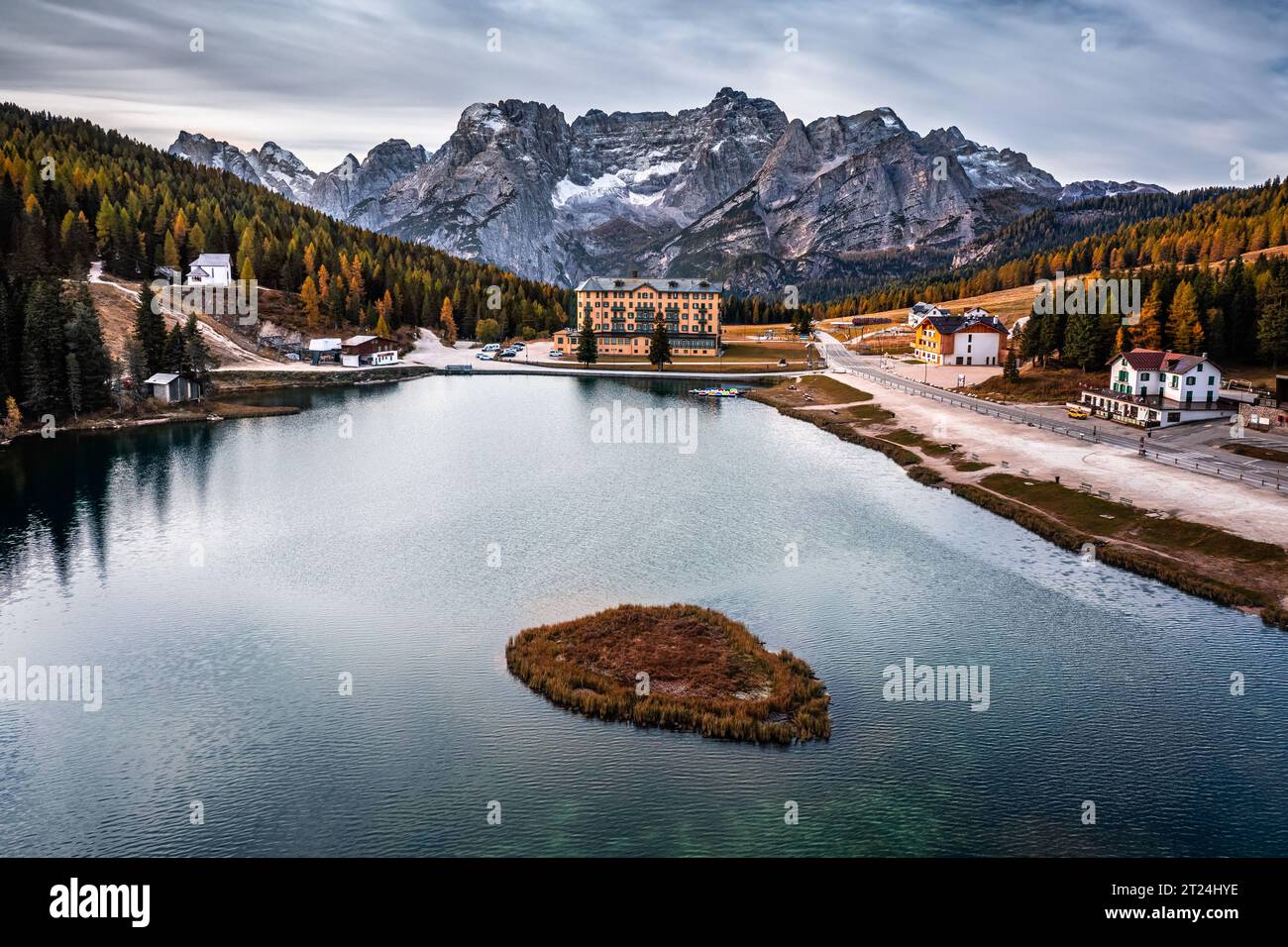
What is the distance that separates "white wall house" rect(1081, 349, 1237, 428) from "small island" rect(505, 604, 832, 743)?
223ft

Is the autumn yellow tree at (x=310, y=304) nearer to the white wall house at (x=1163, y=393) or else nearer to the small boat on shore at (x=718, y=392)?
the small boat on shore at (x=718, y=392)

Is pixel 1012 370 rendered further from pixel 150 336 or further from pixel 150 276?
pixel 150 276

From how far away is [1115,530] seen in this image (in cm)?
6038

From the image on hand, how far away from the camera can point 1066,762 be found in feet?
108

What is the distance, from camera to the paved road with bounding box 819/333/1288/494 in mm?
69812

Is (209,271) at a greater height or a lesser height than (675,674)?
greater

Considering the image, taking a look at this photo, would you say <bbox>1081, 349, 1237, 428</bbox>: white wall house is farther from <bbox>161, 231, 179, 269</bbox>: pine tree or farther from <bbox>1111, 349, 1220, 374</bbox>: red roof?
<bbox>161, 231, 179, 269</bbox>: pine tree

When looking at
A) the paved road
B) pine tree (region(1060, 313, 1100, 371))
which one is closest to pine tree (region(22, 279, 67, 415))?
the paved road

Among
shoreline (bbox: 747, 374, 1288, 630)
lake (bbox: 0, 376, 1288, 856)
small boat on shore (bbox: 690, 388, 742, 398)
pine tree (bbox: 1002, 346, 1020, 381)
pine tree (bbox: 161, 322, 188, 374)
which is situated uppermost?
pine tree (bbox: 161, 322, 188, 374)

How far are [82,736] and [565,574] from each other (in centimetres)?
2604

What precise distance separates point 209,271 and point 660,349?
86.0 meters

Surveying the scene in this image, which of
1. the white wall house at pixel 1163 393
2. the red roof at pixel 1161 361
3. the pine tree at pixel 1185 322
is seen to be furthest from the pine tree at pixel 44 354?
the pine tree at pixel 1185 322

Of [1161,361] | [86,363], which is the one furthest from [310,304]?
[1161,361]

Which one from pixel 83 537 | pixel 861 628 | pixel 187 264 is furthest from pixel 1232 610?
pixel 187 264
